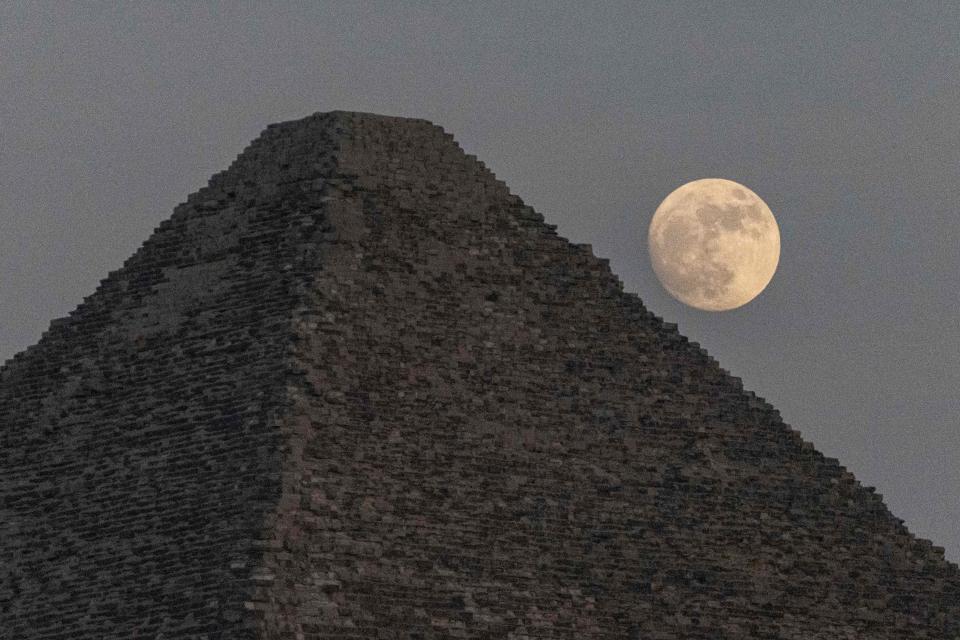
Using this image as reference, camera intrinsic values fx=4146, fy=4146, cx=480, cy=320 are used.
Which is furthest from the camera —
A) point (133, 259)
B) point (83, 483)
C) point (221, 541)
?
point (133, 259)

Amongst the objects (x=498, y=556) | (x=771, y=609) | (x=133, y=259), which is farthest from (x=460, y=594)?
(x=133, y=259)

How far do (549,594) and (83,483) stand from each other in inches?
370

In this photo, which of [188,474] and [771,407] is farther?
[771,407]

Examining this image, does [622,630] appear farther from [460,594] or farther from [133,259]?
[133,259]

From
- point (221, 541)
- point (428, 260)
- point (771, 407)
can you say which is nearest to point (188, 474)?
point (221, 541)

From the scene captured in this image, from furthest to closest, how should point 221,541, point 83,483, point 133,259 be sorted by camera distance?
point 133,259, point 83,483, point 221,541

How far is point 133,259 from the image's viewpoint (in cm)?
8444

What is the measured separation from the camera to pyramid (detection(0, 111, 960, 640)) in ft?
246

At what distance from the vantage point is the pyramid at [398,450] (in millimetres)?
75125

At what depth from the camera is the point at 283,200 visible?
8331cm

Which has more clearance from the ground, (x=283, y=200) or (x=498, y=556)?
(x=283, y=200)

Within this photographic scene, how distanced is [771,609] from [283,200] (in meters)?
12.9

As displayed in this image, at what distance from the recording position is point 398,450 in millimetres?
77812

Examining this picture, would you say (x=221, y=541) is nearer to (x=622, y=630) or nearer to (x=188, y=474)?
(x=188, y=474)
